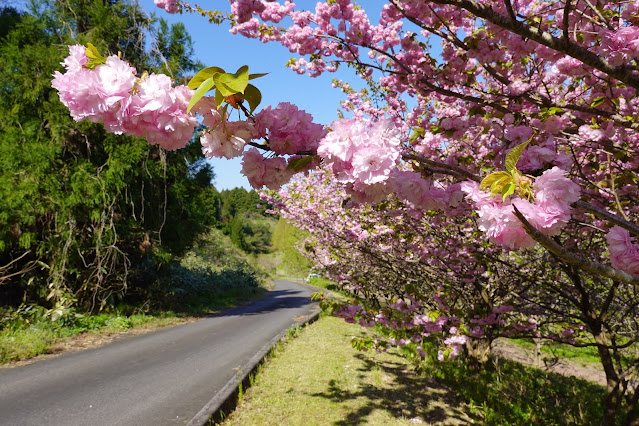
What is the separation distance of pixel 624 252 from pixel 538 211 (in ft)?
2.01

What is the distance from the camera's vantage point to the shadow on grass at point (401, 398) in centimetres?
436

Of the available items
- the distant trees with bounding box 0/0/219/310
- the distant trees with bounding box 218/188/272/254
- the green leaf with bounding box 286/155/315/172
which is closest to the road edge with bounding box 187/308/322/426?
the green leaf with bounding box 286/155/315/172

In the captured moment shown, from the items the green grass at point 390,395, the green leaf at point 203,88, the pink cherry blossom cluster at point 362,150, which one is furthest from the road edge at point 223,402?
the green leaf at point 203,88

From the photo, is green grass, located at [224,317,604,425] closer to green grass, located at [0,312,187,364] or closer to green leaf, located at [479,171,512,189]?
green leaf, located at [479,171,512,189]

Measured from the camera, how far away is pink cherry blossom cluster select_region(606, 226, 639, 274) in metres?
1.25

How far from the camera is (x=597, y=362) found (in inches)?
481

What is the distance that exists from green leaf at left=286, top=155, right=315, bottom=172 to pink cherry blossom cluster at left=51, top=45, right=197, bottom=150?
13.3 inches

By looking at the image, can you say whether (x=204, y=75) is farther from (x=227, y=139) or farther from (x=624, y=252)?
(x=624, y=252)

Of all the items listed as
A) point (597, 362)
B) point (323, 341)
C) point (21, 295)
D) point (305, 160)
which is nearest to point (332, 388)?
point (323, 341)

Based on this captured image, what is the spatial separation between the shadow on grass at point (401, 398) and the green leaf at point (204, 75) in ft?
13.2

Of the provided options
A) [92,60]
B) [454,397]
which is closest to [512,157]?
[92,60]

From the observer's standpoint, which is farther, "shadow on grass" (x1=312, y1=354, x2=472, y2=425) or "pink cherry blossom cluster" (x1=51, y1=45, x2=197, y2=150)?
"shadow on grass" (x1=312, y1=354, x2=472, y2=425)

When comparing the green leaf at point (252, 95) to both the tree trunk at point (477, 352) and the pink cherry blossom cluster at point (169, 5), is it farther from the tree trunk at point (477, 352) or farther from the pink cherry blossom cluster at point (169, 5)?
the tree trunk at point (477, 352)

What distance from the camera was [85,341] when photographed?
7789 mm
